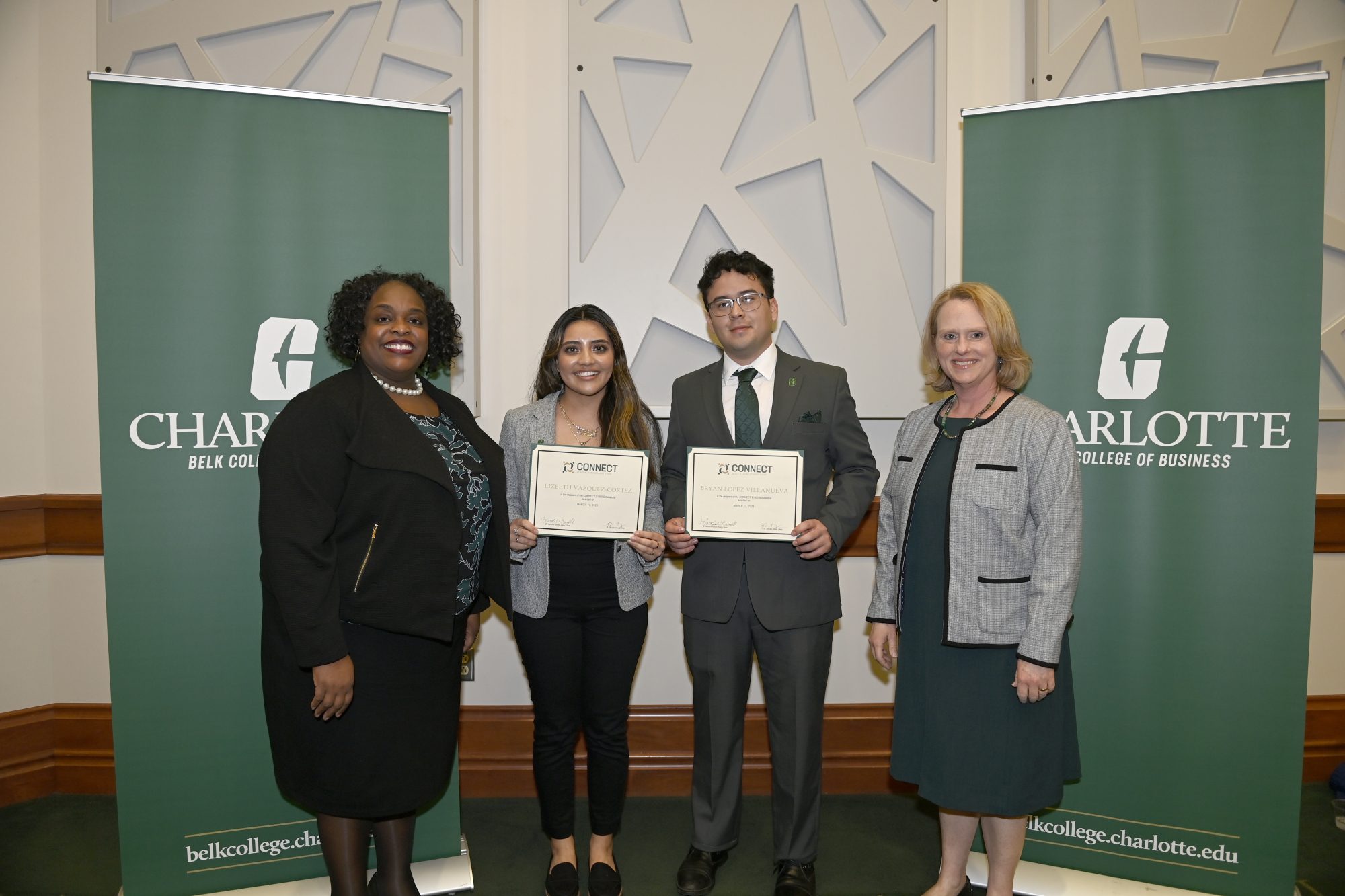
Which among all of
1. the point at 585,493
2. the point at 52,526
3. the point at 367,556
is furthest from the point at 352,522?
the point at 52,526

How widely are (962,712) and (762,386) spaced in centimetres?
119

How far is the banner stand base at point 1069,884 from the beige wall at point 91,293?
0.92 meters

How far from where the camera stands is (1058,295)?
2.66m

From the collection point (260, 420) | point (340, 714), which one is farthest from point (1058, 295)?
point (260, 420)

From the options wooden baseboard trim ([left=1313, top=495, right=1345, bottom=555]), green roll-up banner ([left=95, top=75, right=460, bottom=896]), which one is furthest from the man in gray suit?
wooden baseboard trim ([left=1313, top=495, right=1345, bottom=555])

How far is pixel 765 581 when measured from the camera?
251cm

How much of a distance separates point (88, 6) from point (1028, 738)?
4.53 metres

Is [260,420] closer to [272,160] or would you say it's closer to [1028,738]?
[272,160]

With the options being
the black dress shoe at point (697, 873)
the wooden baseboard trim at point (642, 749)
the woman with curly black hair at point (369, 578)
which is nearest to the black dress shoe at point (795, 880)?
the black dress shoe at point (697, 873)

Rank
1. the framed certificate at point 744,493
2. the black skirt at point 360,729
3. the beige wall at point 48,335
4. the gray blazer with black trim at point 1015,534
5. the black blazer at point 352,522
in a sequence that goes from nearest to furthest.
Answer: the black blazer at point 352,522 < the black skirt at point 360,729 < the gray blazer with black trim at point 1015,534 < the framed certificate at point 744,493 < the beige wall at point 48,335

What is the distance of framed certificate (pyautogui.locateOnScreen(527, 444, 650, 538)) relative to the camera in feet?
7.97

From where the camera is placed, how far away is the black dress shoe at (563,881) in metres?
2.58

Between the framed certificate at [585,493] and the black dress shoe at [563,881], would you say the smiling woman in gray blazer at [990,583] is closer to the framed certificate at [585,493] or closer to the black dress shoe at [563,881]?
the framed certificate at [585,493]

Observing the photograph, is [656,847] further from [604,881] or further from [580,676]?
[580,676]
